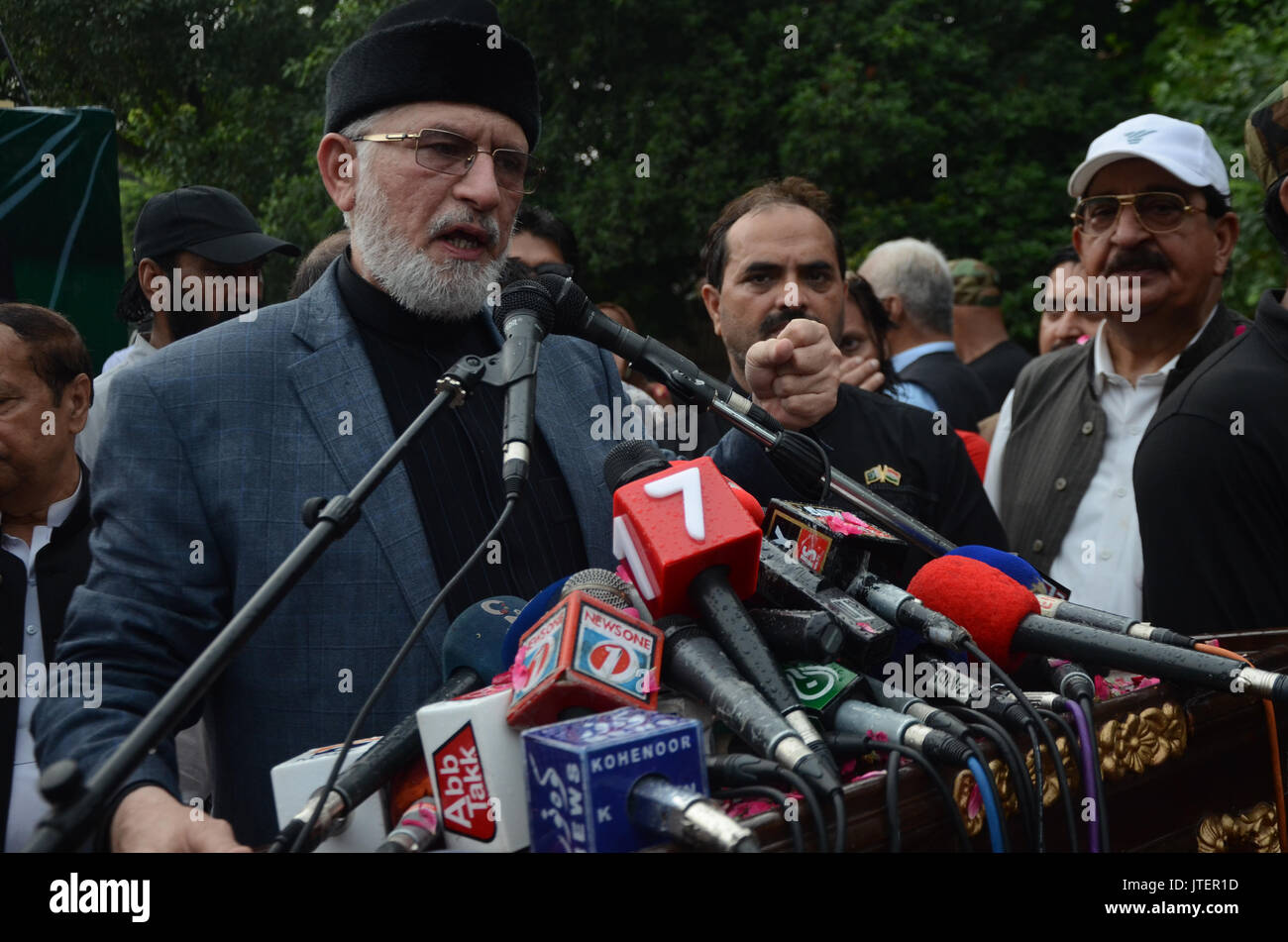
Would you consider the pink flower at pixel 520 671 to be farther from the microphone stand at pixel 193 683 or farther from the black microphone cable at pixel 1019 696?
the black microphone cable at pixel 1019 696

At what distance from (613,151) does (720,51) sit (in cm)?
176

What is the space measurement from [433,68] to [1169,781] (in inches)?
70.3

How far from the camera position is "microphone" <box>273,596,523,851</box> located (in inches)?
54.9

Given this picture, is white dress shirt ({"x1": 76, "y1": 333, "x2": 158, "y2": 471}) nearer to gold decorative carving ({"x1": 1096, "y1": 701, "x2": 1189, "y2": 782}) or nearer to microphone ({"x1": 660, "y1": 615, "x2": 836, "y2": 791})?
microphone ({"x1": 660, "y1": 615, "x2": 836, "y2": 791})

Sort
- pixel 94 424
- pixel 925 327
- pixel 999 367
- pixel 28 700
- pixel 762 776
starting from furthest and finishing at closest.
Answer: pixel 999 367 → pixel 925 327 → pixel 94 424 → pixel 28 700 → pixel 762 776

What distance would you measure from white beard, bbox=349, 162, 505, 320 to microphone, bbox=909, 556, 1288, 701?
42.3 inches

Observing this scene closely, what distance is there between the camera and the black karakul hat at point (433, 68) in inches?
95.5

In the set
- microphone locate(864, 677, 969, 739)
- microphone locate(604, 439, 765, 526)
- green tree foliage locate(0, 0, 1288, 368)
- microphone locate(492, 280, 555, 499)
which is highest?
green tree foliage locate(0, 0, 1288, 368)

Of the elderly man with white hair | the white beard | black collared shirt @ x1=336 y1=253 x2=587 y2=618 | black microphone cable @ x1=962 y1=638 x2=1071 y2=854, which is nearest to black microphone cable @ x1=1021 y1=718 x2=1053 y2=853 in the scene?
black microphone cable @ x1=962 y1=638 x2=1071 y2=854

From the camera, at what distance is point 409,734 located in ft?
4.86

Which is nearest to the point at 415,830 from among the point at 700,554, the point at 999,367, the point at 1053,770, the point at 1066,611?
the point at 700,554

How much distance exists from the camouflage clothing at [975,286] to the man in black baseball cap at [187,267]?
4.08 metres

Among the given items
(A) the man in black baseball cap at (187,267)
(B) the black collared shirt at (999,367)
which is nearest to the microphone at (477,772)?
(A) the man in black baseball cap at (187,267)

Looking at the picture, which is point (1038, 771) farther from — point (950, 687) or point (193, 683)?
point (193, 683)
